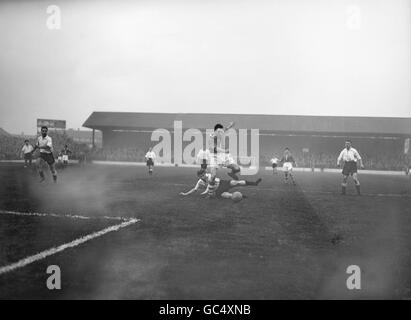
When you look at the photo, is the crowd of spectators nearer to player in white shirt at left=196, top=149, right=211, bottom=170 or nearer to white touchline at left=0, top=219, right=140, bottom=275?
player in white shirt at left=196, top=149, right=211, bottom=170

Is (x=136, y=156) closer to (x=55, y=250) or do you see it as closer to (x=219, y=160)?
(x=219, y=160)

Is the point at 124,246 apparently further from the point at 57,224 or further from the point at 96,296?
the point at 57,224

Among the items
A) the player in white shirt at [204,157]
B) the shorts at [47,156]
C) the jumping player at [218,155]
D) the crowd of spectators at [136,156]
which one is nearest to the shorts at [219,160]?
the jumping player at [218,155]

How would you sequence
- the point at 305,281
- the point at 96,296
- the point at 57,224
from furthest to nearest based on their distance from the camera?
the point at 57,224 → the point at 305,281 → the point at 96,296

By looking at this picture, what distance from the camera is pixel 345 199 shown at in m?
10.1

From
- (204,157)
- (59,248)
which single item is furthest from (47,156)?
(59,248)

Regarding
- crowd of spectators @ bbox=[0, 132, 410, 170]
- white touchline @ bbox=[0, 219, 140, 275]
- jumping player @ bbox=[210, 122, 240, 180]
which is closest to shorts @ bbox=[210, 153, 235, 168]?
jumping player @ bbox=[210, 122, 240, 180]

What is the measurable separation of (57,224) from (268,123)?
29381 mm

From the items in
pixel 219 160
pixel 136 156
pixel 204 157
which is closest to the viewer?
pixel 219 160

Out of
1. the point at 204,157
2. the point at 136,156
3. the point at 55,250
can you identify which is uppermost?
the point at 204,157

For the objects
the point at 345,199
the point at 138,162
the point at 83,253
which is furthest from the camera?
the point at 138,162

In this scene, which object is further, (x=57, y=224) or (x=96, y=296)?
(x=57, y=224)

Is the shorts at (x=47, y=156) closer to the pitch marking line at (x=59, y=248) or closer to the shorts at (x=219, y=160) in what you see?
the shorts at (x=219, y=160)

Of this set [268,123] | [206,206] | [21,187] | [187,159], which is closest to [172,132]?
[187,159]
